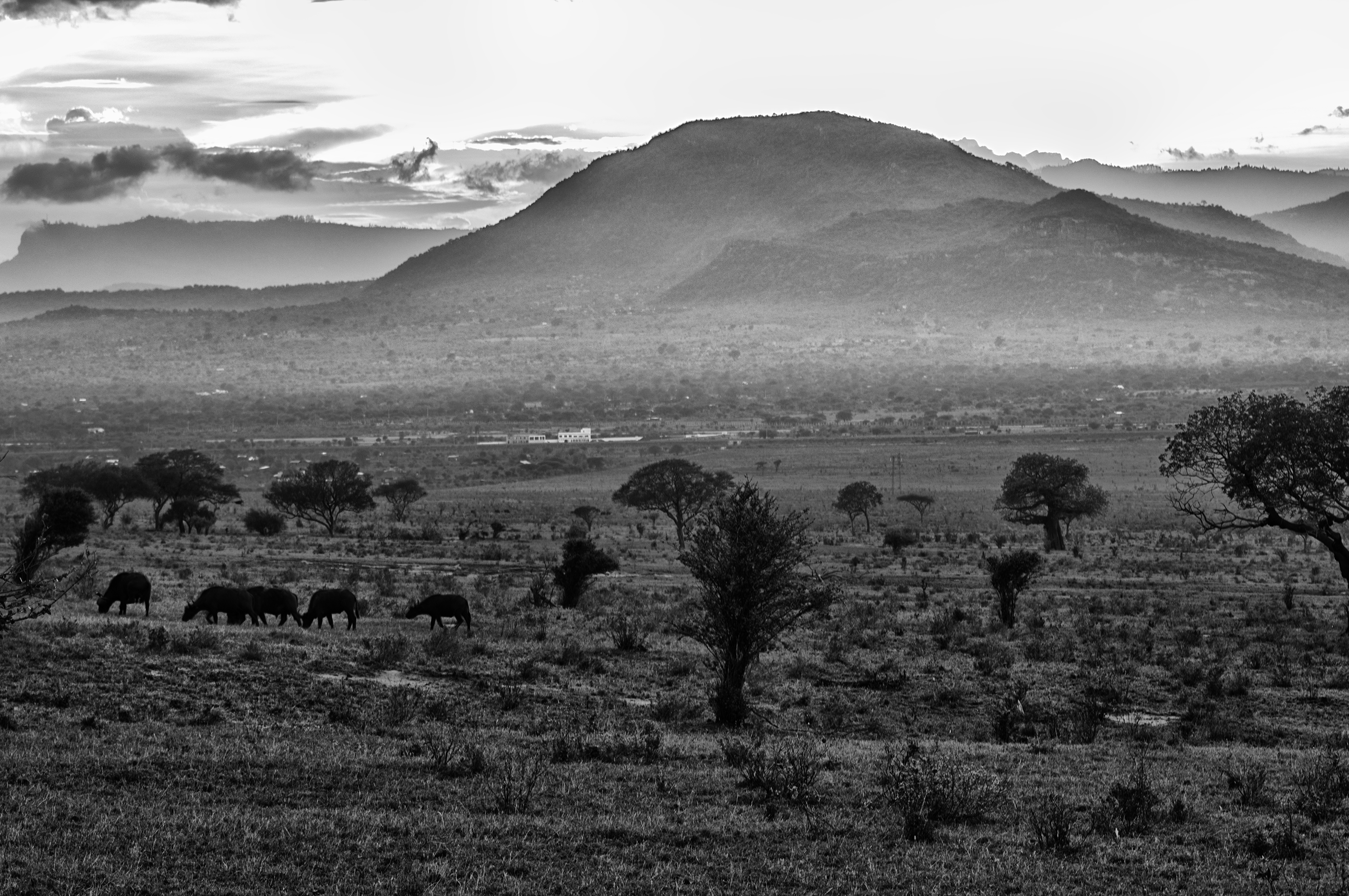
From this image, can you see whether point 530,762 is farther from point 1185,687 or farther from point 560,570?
point 560,570

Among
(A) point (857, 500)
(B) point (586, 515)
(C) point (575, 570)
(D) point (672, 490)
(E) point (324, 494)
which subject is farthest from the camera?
(A) point (857, 500)

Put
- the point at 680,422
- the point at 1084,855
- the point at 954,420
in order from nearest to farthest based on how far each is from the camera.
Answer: the point at 1084,855 → the point at 954,420 → the point at 680,422

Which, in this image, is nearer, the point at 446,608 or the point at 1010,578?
the point at 446,608

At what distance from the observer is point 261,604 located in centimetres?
2686

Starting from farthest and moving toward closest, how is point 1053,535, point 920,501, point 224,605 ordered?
point 920,501 → point 1053,535 → point 224,605

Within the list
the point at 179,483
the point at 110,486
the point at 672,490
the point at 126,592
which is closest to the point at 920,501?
the point at 672,490

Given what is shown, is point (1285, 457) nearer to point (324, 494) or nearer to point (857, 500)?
point (857, 500)

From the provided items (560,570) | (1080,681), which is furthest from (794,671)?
(560,570)

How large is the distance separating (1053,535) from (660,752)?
43.5 metres

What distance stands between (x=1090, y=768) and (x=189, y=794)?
967cm

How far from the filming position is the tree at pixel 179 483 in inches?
2571

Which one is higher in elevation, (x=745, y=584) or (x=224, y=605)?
(x=745, y=584)

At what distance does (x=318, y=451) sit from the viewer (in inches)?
4702

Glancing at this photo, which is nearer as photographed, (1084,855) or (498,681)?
(1084,855)
